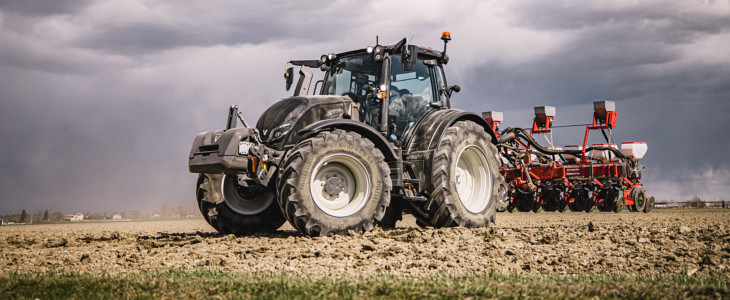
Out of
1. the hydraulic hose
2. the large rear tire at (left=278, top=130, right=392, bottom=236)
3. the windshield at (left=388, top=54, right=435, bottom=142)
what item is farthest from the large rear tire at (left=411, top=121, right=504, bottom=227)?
the hydraulic hose

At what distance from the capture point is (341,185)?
7.29 meters

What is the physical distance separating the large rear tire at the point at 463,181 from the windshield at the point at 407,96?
1.70 feet

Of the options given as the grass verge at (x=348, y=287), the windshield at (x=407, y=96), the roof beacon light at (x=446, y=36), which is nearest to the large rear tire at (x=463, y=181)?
the windshield at (x=407, y=96)

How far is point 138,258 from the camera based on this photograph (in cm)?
619

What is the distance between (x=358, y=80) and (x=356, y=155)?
1568 mm

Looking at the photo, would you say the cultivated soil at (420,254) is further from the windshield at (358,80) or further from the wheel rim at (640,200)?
the wheel rim at (640,200)

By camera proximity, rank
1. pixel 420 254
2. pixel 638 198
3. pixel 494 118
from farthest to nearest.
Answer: pixel 638 198, pixel 494 118, pixel 420 254

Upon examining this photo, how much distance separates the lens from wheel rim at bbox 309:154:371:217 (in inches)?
280

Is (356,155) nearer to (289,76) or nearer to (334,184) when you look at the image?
(334,184)

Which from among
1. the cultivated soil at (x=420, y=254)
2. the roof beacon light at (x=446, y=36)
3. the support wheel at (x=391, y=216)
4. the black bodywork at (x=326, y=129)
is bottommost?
the cultivated soil at (x=420, y=254)

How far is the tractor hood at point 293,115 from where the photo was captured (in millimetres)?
7492

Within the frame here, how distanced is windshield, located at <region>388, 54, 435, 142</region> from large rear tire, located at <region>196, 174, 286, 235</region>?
1.94 metres

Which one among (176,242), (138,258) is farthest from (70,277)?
(176,242)

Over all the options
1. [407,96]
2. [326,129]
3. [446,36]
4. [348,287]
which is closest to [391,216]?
[407,96]
